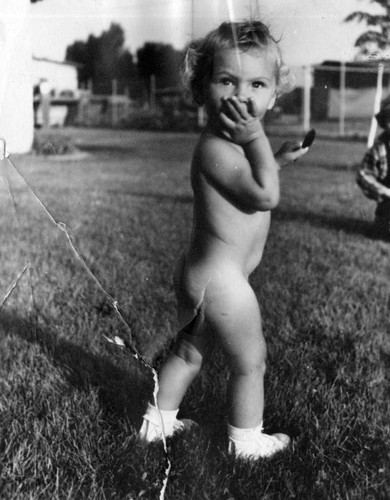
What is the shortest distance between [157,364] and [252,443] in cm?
49

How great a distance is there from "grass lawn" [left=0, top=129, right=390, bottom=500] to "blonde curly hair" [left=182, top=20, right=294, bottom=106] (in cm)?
90

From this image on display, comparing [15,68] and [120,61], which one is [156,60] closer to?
[15,68]

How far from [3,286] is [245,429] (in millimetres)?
1689

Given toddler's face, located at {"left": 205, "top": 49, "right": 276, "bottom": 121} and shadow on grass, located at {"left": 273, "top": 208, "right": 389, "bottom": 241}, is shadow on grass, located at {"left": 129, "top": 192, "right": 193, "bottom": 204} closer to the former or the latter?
shadow on grass, located at {"left": 273, "top": 208, "right": 389, "bottom": 241}

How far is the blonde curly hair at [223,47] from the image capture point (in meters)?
1.63

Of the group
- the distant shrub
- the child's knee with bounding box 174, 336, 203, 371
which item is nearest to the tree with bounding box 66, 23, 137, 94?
the distant shrub

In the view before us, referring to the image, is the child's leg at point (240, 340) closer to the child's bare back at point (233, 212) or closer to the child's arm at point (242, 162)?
the child's bare back at point (233, 212)

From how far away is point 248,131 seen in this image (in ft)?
5.26

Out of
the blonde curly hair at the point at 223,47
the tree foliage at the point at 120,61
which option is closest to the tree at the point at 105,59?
the tree foliage at the point at 120,61

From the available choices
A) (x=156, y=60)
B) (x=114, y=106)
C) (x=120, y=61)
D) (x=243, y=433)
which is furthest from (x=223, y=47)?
(x=114, y=106)

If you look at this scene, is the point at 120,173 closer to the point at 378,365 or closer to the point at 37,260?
the point at 37,260

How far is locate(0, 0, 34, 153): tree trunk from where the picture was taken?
250cm

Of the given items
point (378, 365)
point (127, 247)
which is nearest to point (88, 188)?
point (127, 247)

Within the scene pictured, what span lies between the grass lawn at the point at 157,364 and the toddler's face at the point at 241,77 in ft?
2.88
